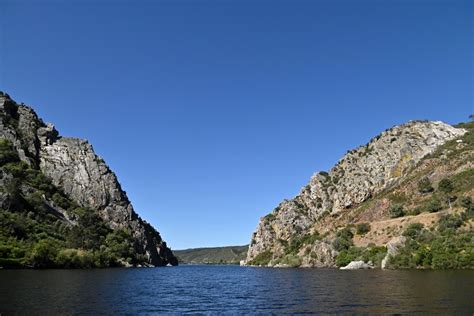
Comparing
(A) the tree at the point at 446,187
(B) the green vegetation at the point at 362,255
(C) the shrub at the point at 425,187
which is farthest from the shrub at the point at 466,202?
(C) the shrub at the point at 425,187

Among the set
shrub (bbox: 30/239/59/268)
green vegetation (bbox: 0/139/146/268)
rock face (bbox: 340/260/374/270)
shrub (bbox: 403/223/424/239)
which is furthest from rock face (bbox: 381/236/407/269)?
shrub (bbox: 30/239/59/268)

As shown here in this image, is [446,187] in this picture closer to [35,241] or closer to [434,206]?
[434,206]

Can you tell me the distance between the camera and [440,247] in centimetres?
12888

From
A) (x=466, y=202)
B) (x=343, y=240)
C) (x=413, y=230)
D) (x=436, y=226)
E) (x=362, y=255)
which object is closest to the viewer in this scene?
(x=466, y=202)

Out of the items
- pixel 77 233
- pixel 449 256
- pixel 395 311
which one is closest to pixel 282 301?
pixel 395 311

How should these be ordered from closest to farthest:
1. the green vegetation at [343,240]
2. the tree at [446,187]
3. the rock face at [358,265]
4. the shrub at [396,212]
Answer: the rock face at [358,265] < the tree at [446,187] < the green vegetation at [343,240] < the shrub at [396,212]

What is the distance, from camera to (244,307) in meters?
52.8

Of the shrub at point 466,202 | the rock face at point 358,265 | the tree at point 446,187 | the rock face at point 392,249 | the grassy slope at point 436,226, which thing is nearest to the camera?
the grassy slope at point 436,226

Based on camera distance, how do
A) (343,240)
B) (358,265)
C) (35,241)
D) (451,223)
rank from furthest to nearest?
(343,240) < (35,241) < (358,265) < (451,223)

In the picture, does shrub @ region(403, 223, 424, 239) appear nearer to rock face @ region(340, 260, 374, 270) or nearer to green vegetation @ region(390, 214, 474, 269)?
green vegetation @ region(390, 214, 474, 269)

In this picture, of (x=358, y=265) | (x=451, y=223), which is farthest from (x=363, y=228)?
(x=451, y=223)

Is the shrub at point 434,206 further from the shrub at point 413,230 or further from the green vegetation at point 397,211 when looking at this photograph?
the green vegetation at point 397,211

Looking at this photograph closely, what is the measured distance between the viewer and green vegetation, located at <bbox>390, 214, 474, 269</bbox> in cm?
11862

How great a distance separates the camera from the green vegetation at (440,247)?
389ft
